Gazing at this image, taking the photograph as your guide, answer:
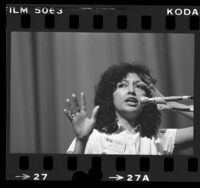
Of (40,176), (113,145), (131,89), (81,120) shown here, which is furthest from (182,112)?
(40,176)

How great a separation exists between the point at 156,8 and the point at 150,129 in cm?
68

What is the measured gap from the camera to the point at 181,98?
303 centimetres

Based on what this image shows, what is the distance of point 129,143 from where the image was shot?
9.98ft

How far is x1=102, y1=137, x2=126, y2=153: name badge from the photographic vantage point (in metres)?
3.04

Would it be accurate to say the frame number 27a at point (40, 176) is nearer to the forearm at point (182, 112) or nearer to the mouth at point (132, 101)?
the mouth at point (132, 101)

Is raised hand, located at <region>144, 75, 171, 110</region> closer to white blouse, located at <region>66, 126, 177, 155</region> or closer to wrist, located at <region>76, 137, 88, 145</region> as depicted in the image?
white blouse, located at <region>66, 126, 177, 155</region>

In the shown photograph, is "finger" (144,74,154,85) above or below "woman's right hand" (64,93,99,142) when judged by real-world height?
above

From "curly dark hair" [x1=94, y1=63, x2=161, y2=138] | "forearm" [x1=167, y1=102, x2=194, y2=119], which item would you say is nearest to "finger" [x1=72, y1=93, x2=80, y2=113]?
"curly dark hair" [x1=94, y1=63, x2=161, y2=138]

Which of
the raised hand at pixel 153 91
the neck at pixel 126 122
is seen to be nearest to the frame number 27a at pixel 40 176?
the neck at pixel 126 122

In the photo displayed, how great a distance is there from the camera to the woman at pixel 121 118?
3037 mm

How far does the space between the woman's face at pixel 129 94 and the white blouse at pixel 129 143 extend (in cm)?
11

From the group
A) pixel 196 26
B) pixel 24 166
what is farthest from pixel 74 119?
pixel 196 26
